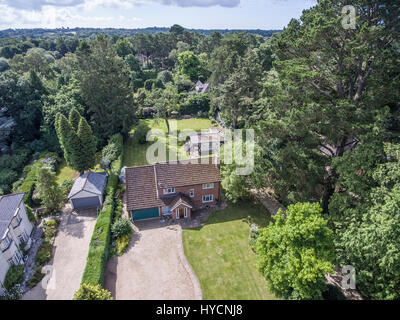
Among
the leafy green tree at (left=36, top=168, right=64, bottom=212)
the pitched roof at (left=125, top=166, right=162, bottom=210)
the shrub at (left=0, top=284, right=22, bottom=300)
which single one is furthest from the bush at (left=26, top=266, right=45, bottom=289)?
the pitched roof at (left=125, top=166, right=162, bottom=210)

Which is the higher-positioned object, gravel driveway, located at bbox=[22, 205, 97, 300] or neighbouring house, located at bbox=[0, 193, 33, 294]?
→ neighbouring house, located at bbox=[0, 193, 33, 294]

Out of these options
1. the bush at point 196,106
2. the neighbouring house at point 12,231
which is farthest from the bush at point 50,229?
the bush at point 196,106

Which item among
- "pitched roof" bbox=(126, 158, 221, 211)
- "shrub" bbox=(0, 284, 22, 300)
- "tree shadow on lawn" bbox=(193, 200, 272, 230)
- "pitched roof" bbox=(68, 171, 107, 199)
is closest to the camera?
"shrub" bbox=(0, 284, 22, 300)

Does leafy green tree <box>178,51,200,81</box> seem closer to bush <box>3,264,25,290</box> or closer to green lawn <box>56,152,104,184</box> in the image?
green lawn <box>56,152,104,184</box>

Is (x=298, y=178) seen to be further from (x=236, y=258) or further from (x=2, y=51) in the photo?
(x=2, y=51)

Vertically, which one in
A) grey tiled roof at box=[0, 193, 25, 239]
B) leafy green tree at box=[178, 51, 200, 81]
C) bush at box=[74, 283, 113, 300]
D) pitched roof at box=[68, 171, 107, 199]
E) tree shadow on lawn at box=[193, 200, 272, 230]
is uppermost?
leafy green tree at box=[178, 51, 200, 81]

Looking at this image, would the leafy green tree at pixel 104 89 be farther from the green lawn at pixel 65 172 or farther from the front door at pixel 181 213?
the front door at pixel 181 213
